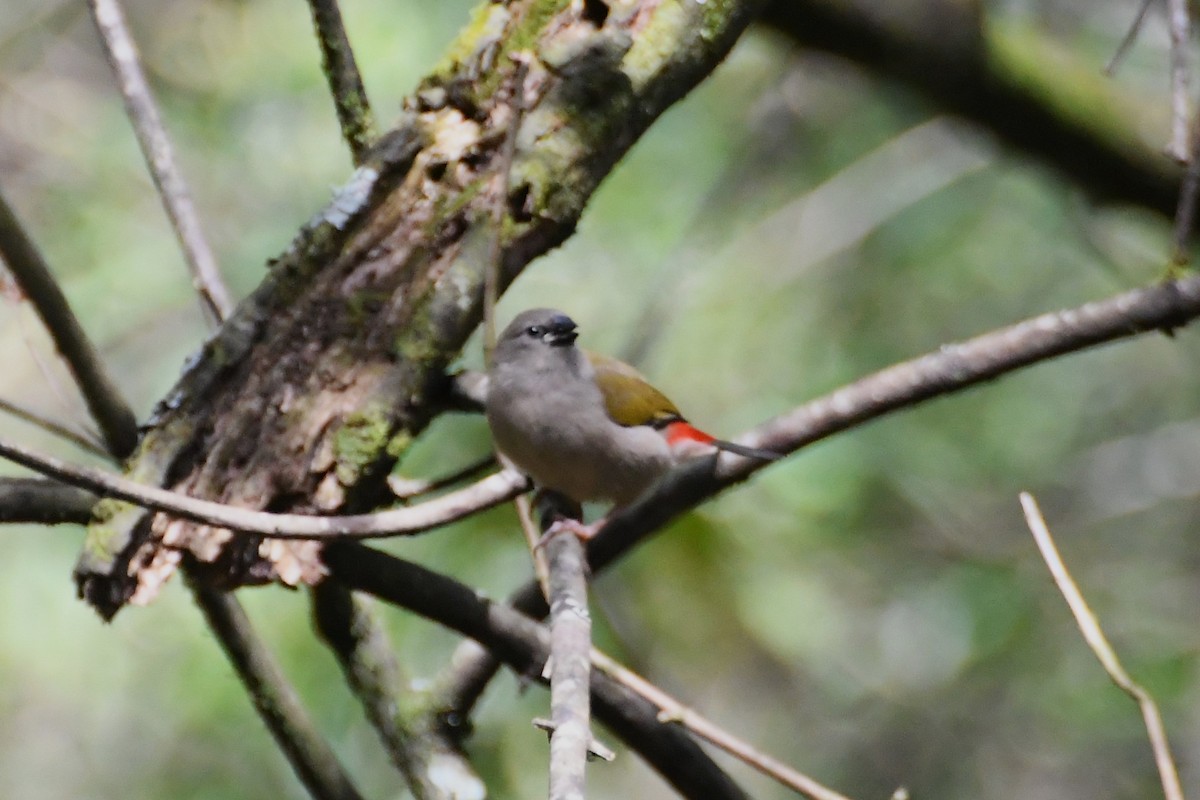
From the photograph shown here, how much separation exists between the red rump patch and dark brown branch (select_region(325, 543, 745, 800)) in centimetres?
118

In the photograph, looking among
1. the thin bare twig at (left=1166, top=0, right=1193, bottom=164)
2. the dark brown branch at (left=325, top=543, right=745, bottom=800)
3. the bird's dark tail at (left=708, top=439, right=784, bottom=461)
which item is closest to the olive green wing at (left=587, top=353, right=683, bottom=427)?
the dark brown branch at (left=325, top=543, right=745, bottom=800)

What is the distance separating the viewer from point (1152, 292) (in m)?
1.98

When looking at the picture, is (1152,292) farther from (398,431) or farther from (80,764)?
(80,764)

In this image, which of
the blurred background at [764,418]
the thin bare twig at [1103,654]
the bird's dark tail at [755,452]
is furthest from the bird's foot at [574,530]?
the thin bare twig at [1103,654]

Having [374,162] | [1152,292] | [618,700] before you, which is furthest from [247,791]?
[1152,292]

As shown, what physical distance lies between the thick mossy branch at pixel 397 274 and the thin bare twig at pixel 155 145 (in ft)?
1.86

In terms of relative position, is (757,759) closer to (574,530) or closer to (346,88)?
(574,530)

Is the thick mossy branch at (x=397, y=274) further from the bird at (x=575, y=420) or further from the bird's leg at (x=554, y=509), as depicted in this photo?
the bird's leg at (x=554, y=509)

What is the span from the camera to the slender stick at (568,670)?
4.46 feet

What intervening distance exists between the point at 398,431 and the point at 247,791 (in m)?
3.14

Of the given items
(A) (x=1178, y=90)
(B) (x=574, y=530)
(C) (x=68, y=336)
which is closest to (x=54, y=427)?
(C) (x=68, y=336)

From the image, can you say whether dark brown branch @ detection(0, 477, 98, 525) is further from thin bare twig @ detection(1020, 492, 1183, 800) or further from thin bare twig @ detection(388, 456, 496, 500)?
thin bare twig @ detection(1020, 492, 1183, 800)

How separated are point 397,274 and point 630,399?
53.1 inches

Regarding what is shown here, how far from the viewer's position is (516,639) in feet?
8.23
